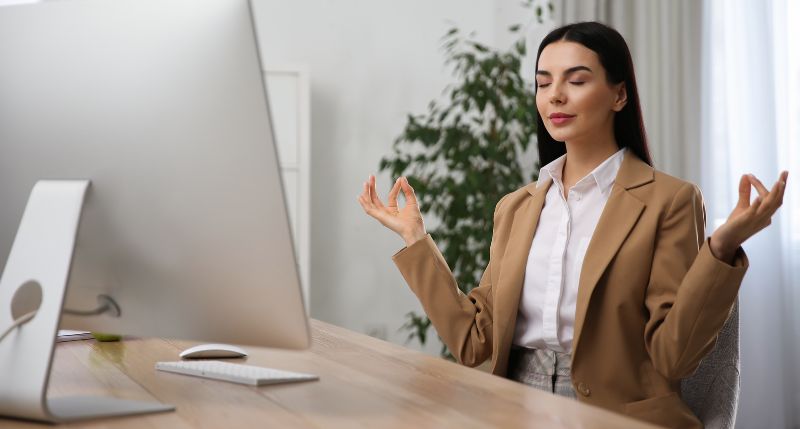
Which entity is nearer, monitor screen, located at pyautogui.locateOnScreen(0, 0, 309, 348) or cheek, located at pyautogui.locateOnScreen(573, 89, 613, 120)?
monitor screen, located at pyautogui.locateOnScreen(0, 0, 309, 348)

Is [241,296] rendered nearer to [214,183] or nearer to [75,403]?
[214,183]

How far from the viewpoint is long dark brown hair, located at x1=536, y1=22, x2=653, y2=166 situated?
1.77 meters

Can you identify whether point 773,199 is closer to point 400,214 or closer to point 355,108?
point 400,214

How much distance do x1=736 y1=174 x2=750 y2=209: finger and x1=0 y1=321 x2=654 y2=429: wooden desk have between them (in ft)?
1.61

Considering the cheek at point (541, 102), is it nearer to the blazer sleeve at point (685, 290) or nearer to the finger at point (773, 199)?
the blazer sleeve at point (685, 290)

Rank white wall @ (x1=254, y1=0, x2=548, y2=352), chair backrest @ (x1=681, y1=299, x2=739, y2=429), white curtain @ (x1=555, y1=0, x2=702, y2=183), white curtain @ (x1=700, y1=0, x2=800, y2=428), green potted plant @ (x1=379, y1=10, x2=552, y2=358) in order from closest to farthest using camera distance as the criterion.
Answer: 1. chair backrest @ (x1=681, y1=299, x2=739, y2=429)
2. white curtain @ (x1=700, y1=0, x2=800, y2=428)
3. white curtain @ (x1=555, y1=0, x2=702, y2=183)
4. green potted plant @ (x1=379, y1=10, x2=552, y2=358)
5. white wall @ (x1=254, y1=0, x2=548, y2=352)

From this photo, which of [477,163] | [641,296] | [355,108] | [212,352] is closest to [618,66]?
[641,296]

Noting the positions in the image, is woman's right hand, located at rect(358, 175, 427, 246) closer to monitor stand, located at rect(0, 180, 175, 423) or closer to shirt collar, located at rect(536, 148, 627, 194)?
shirt collar, located at rect(536, 148, 627, 194)

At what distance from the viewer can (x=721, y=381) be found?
159 centimetres

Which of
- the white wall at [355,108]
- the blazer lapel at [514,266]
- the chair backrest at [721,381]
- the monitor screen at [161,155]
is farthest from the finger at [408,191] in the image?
the white wall at [355,108]

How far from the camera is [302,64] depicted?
4.56m

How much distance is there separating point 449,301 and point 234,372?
59 cm

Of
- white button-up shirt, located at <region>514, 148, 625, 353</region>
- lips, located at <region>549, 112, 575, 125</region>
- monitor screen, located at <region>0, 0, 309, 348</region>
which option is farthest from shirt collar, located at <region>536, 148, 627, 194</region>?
monitor screen, located at <region>0, 0, 309, 348</region>

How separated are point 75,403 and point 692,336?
37.2 inches
